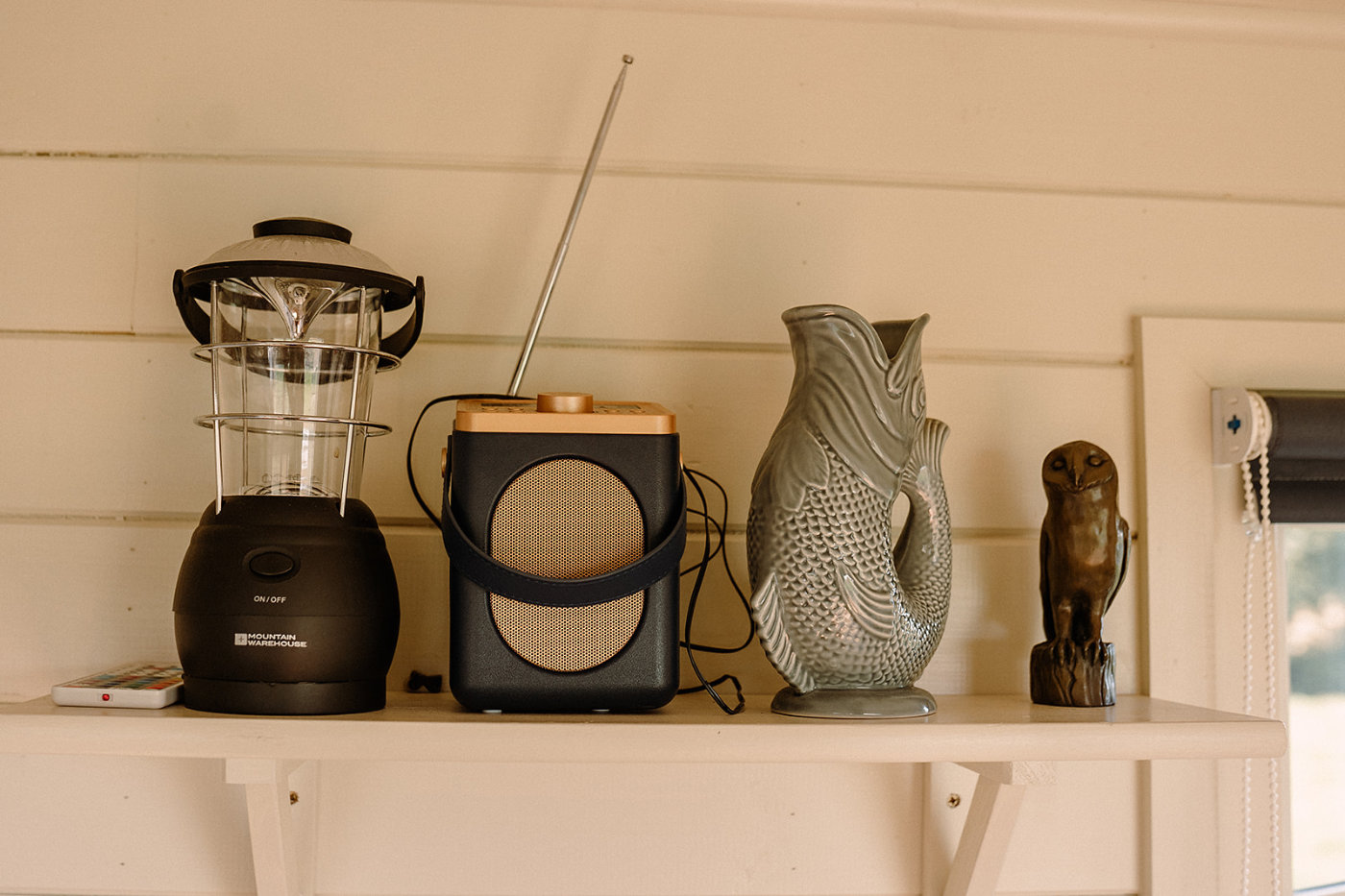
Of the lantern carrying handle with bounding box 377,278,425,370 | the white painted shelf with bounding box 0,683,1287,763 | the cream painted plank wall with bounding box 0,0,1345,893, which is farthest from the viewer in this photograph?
the cream painted plank wall with bounding box 0,0,1345,893

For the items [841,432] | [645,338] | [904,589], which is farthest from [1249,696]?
[645,338]

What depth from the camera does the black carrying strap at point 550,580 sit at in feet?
2.26

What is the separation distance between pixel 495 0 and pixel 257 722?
0.68 m

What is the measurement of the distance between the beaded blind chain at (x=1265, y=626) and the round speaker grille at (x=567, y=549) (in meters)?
0.61

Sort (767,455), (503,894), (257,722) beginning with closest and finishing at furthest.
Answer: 1. (257,722)
2. (767,455)
3. (503,894)

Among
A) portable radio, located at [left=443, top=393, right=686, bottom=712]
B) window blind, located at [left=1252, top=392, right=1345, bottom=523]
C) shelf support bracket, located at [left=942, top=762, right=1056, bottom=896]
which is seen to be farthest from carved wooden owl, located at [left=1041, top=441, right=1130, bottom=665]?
portable radio, located at [left=443, top=393, right=686, bottom=712]

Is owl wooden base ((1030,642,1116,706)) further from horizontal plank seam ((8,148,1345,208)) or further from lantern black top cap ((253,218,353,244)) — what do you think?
lantern black top cap ((253,218,353,244))

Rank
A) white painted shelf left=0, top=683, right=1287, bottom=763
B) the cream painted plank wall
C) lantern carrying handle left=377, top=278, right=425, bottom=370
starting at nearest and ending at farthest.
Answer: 1. white painted shelf left=0, top=683, right=1287, bottom=763
2. lantern carrying handle left=377, top=278, right=425, bottom=370
3. the cream painted plank wall

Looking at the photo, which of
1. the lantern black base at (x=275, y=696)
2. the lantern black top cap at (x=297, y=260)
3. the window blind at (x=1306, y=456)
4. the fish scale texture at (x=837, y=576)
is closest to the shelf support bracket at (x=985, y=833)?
the fish scale texture at (x=837, y=576)

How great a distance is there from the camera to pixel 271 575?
69 cm

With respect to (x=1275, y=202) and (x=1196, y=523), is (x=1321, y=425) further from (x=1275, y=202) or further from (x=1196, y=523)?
(x=1275, y=202)

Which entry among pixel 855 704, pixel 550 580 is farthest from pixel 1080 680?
pixel 550 580

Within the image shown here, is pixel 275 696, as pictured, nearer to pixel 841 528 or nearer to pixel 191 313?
pixel 191 313

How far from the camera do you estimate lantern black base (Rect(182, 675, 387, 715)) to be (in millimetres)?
686
